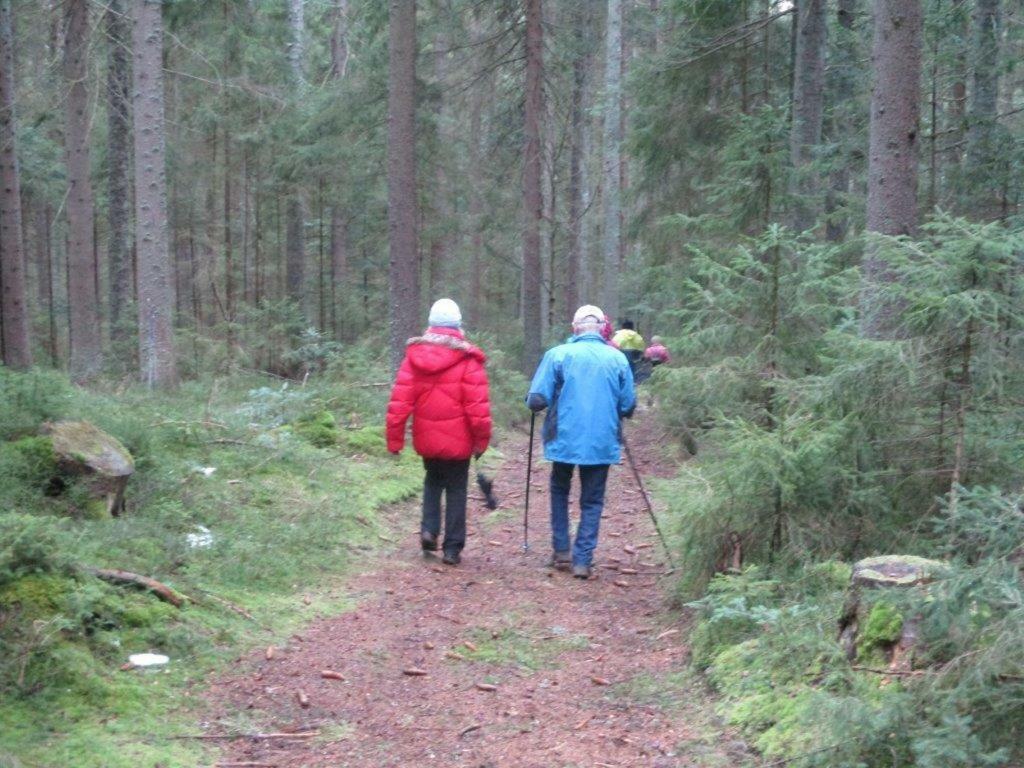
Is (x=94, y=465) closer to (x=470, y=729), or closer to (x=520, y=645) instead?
(x=520, y=645)

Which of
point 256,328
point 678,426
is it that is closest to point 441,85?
point 256,328

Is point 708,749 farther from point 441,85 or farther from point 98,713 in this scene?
point 441,85

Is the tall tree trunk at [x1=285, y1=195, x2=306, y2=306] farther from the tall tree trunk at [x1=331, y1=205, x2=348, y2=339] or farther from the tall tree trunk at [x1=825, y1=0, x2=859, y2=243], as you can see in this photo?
the tall tree trunk at [x1=825, y1=0, x2=859, y2=243]

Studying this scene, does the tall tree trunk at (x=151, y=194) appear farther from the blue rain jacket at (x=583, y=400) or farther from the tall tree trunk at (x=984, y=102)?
the tall tree trunk at (x=984, y=102)

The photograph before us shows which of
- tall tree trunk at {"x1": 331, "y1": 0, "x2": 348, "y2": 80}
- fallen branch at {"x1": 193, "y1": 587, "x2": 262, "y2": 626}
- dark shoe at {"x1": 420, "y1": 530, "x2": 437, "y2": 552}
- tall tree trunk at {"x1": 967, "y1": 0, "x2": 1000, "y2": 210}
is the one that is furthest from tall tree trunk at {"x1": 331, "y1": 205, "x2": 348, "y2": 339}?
fallen branch at {"x1": 193, "y1": 587, "x2": 262, "y2": 626}

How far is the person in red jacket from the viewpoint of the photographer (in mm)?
8188

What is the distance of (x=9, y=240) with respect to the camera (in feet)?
43.8

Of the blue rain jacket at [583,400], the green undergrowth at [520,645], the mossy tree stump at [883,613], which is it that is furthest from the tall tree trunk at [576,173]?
Result: the mossy tree stump at [883,613]

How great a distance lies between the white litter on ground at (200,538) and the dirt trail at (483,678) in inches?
44.8

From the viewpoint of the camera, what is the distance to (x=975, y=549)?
461 centimetres

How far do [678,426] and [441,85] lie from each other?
487 inches

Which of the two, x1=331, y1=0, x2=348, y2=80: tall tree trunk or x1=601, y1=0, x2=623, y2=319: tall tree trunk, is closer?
x1=601, y1=0, x2=623, y2=319: tall tree trunk

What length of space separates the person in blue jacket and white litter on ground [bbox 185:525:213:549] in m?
2.69

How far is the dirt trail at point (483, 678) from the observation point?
4898 mm
